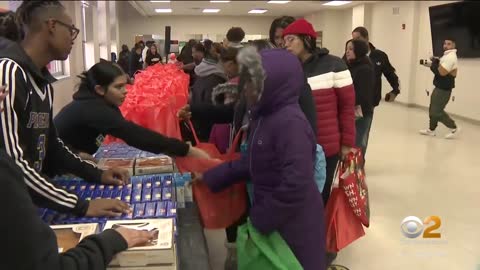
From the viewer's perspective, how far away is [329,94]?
2662 millimetres

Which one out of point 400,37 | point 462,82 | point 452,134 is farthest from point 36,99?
point 400,37

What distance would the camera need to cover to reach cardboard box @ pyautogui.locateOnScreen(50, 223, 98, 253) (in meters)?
1.29

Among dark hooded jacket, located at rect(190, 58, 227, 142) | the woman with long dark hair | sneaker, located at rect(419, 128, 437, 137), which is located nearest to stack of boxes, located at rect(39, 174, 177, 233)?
dark hooded jacket, located at rect(190, 58, 227, 142)

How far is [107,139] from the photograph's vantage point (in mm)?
3020

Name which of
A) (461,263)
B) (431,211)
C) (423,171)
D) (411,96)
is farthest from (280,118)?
(411,96)

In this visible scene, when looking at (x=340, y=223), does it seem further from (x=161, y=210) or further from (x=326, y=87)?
(x=161, y=210)

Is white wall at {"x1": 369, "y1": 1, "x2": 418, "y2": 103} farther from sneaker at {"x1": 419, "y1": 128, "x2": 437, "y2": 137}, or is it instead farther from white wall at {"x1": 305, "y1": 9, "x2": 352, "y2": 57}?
sneaker at {"x1": 419, "y1": 128, "x2": 437, "y2": 137}

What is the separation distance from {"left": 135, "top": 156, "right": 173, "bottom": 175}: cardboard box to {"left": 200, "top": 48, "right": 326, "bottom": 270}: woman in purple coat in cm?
43

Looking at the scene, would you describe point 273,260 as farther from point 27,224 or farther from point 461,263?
point 461,263

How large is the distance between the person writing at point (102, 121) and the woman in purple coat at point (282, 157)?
1.49 ft

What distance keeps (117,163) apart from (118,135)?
0.14m

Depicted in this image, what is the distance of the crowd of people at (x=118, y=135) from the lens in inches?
44.0

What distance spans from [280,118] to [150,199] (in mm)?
541

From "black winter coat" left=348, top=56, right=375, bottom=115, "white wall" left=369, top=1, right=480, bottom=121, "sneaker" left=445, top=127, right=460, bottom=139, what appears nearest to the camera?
"black winter coat" left=348, top=56, right=375, bottom=115
